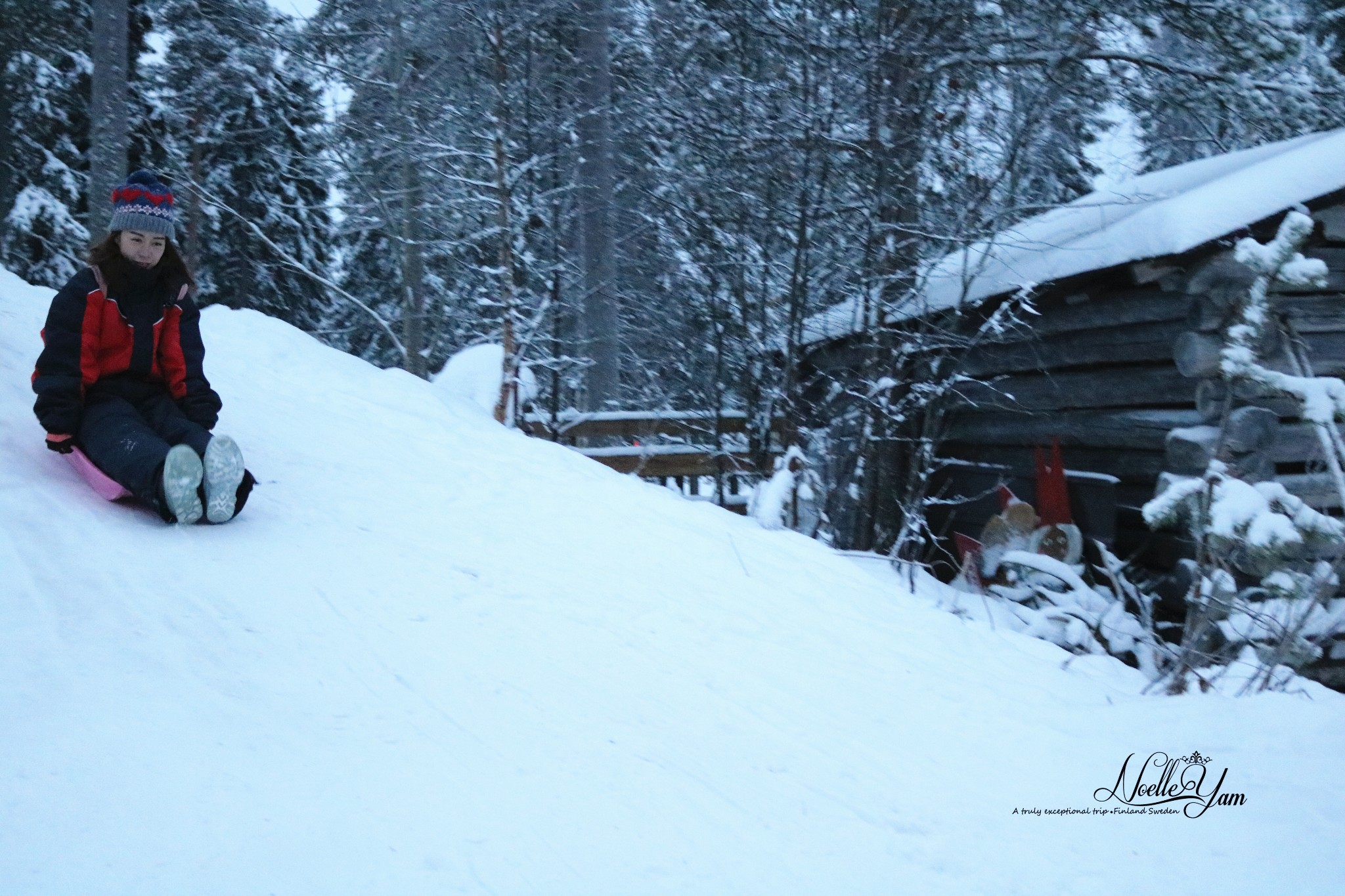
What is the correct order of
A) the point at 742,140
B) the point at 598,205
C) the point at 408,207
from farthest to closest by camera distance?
the point at 598,205, the point at 408,207, the point at 742,140

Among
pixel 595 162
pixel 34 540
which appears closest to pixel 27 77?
pixel 595 162

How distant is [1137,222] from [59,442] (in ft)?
19.8

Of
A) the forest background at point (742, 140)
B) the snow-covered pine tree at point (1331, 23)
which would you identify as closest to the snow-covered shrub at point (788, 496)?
the forest background at point (742, 140)

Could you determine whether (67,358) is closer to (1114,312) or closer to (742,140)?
(742,140)

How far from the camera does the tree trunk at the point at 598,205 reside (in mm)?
9828

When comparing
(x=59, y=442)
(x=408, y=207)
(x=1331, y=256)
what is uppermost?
(x=408, y=207)

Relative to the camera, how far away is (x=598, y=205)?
10.7 meters

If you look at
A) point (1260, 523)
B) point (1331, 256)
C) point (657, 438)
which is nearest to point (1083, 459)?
point (1331, 256)

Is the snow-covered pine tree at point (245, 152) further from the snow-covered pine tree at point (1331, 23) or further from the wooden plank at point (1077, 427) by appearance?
the snow-covered pine tree at point (1331, 23)

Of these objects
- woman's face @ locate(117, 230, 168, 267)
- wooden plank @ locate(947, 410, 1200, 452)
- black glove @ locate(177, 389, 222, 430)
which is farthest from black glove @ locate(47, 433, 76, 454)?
wooden plank @ locate(947, 410, 1200, 452)

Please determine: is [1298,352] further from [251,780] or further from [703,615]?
[251,780]

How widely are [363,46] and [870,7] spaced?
20.2 ft

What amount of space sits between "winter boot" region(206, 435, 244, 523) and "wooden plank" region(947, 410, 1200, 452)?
18.1 ft

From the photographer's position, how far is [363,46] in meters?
10.4
